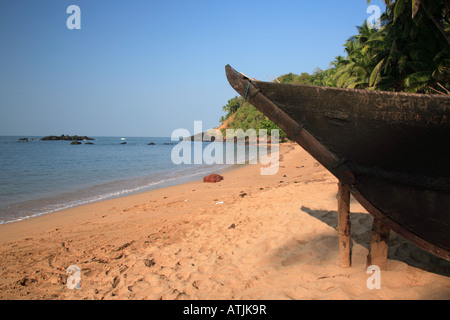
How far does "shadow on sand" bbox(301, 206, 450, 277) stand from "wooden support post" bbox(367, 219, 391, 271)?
417 mm

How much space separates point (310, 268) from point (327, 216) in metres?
1.90

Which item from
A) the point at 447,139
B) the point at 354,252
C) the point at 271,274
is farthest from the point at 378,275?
the point at 447,139

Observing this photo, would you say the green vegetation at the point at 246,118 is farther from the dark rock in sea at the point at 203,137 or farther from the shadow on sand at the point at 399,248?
the shadow on sand at the point at 399,248

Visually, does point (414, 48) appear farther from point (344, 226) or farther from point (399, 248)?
point (344, 226)

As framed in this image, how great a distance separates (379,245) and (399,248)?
2.84 feet

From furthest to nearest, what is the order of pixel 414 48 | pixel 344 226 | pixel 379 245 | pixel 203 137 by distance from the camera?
pixel 203 137 < pixel 414 48 < pixel 344 226 < pixel 379 245

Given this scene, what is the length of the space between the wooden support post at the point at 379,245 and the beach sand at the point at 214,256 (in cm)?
14

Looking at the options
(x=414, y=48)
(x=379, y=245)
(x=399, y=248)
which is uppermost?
(x=414, y=48)

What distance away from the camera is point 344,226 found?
10.2 ft

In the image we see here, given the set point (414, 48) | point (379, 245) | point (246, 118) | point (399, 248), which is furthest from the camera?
point (246, 118)

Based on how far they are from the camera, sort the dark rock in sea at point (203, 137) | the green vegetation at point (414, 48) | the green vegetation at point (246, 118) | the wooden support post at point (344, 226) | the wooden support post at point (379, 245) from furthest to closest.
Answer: the dark rock in sea at point (203, 137) < the green vegetation at point (246, 118) < the green vegetation at point (414, 48) < the wooden support post at point (344, 226) < the wooden support post at point (379, 245)

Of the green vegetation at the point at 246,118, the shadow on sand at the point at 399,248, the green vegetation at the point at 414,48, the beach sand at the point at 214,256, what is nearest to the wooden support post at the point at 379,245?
the beach sand at the point at 214,256

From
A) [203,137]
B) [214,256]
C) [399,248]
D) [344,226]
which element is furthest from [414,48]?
[203,137]

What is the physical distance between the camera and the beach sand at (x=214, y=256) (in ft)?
9.38
